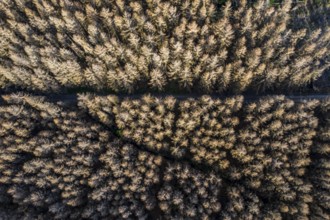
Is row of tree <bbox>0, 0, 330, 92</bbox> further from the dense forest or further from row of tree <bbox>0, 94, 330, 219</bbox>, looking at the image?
row of tree <bbox>0, 94, 330, 219</bbox>

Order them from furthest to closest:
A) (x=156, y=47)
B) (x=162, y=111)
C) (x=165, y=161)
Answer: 1. (x=156, y=47)
2. (x=165, y=161)
3. (x=162, y=111)

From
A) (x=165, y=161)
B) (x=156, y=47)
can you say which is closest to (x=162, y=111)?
(x=165, y=161)

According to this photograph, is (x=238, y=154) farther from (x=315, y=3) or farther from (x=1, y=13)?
(x=1, y=13)

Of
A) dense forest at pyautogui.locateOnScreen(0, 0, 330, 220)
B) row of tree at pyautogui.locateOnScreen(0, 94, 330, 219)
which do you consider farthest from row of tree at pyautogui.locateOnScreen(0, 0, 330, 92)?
row of tree at pyautogui.locateOnScreen(0, 94, 330, 219)

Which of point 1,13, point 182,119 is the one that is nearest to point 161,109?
point 182,119

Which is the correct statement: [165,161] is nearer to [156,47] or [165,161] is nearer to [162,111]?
[162,111]

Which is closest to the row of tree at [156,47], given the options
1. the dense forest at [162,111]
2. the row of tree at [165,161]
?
the dense forest at [162,111]

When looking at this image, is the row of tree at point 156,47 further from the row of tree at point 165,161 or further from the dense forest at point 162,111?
the row of tree at point 165,161
